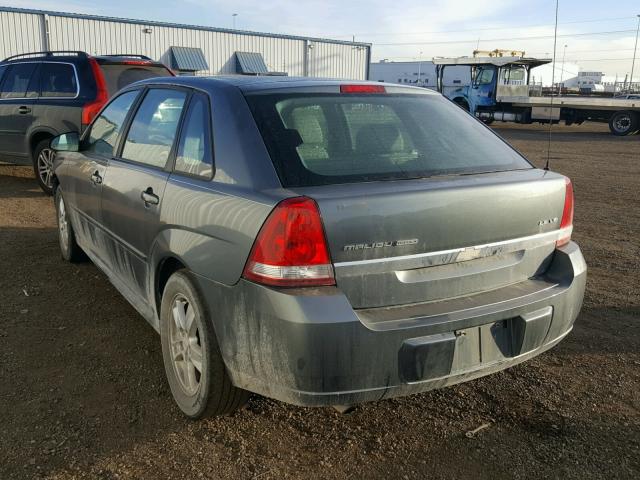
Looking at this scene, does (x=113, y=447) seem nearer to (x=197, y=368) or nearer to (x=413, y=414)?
(x=197, y=368)

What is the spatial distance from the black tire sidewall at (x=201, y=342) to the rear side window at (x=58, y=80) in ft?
20.1

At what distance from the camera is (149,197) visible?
10.5ft

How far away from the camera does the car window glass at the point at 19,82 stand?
8.87 m

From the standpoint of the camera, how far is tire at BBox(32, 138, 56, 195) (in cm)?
855

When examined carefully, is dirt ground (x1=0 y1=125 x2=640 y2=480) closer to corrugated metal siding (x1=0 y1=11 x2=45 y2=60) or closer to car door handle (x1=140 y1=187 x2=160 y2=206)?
car door handle (x1=140 y1=187 x2=160 y2=206)

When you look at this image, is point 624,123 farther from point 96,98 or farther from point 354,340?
point 354,340

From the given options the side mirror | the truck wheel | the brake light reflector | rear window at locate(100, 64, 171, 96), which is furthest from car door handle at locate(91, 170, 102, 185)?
the truck wheel

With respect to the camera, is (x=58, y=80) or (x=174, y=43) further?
(x=174, y=43)

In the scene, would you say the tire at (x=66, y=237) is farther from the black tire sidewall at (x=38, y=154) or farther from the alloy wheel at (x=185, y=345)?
the black tire sidewall at (x=38, y=154)

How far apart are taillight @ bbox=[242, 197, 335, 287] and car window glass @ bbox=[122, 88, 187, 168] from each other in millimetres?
1160

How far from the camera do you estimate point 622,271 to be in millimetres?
5348

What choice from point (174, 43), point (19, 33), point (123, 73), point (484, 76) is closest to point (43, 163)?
point (123, 73)

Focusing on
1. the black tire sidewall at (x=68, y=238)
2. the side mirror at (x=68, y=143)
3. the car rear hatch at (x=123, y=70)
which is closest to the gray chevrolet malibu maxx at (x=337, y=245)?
the side mirror at (x=68, y=143)

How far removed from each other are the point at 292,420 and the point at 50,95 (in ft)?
23.6
